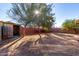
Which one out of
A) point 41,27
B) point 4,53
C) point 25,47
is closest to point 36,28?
point 41,27

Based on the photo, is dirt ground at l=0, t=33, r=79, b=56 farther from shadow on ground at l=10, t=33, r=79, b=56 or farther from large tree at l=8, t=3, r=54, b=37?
large tree at l=8, t=3, r=54, b=37

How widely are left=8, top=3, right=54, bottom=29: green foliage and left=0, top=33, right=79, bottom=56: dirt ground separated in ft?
0.40

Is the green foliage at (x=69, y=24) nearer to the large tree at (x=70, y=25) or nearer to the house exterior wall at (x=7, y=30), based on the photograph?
the large tree at (x=70, y=25)

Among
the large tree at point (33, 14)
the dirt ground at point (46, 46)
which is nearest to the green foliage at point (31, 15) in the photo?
the large tree at point (33, 14)

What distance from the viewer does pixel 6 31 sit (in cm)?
246

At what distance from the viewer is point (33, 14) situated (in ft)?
8.05

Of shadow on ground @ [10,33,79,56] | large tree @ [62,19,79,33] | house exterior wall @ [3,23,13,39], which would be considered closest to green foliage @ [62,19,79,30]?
large tree @ [62,19,79,33]

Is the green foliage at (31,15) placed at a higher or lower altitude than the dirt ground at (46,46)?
higher

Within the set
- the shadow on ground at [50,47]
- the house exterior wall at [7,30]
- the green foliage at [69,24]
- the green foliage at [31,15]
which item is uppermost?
the green foliage at [31,15]

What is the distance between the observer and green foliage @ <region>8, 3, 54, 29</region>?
2.44m

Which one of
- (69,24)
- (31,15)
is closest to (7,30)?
(31,15)

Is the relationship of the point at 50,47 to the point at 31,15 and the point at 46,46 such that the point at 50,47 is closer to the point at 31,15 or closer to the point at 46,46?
the point at 46,46

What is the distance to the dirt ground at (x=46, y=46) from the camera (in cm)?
242

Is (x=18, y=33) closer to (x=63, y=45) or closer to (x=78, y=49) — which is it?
(x=63, y=45)
